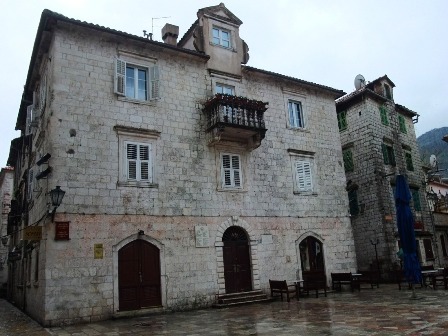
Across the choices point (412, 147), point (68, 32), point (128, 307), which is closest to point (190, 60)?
point (68, 32)

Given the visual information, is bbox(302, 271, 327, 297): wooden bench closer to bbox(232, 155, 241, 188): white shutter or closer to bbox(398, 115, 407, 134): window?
bbox(232, 155, 241, 188): white shutter

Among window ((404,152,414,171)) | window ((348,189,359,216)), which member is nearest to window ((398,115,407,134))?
window ((404,152,414,171))

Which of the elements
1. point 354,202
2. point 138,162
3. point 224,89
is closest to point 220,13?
point 224,89

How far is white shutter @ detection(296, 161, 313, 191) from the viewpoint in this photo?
17.8 m

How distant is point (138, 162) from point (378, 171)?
14.8m

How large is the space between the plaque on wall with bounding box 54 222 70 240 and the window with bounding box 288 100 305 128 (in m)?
11.2

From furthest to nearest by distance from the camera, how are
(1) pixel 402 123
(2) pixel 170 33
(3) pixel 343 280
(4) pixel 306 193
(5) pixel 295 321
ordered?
1. (1) pixel 402 123
2. (4) pixel 306 193
3. (2) pixel 170 33
4. (3) pixel 343 280
5. (5) pixel 295 321

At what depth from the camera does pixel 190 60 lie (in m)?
16.0

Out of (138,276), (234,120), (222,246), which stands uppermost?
(234,120)

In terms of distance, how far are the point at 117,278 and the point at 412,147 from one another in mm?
22216

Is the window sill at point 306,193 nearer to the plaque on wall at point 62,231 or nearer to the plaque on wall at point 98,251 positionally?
the plaque on wall at point 98,251

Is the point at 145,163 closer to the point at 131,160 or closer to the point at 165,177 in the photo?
the point at 131,160

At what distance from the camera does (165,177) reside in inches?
558

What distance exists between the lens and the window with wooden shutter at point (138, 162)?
1361 cm
